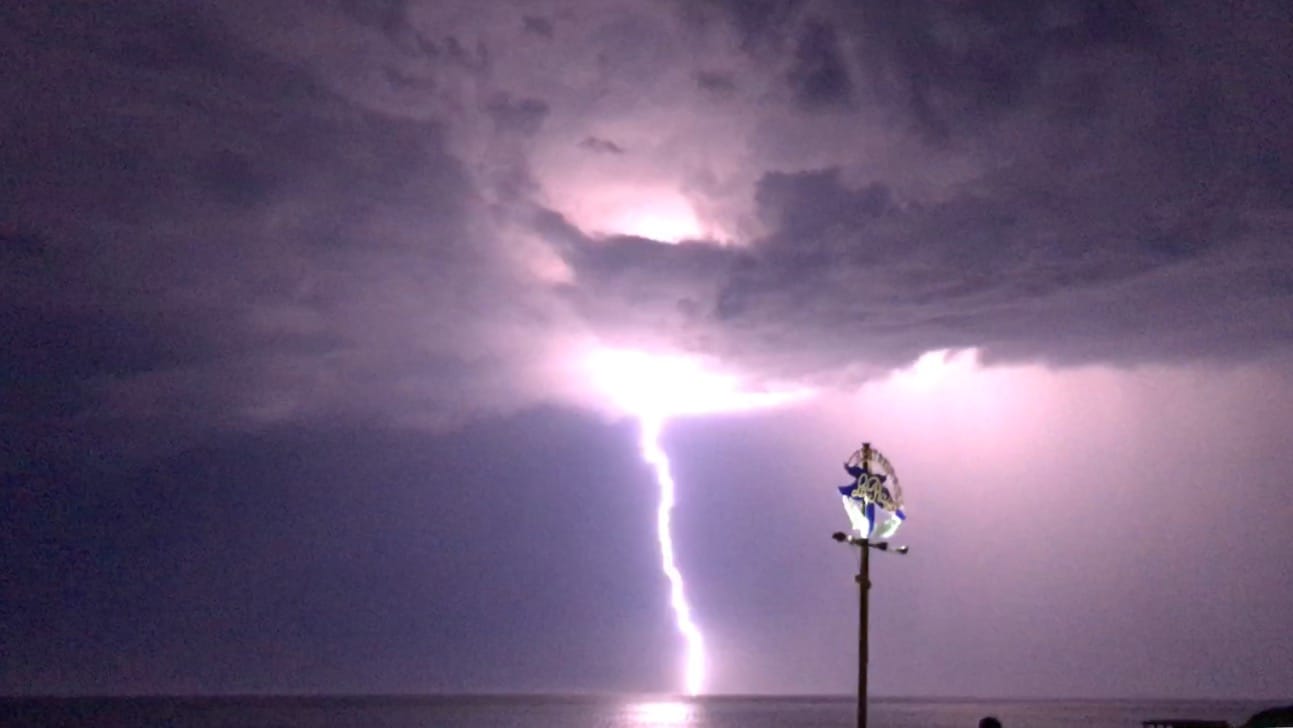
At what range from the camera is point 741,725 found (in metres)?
194

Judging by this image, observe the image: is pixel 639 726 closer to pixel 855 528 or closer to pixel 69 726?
pixel 69 726

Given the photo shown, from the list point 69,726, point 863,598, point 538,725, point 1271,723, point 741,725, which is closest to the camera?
point 863,598

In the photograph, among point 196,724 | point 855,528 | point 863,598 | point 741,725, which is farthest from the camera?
point 741,725

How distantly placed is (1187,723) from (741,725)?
6865 inches

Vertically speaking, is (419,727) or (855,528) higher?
(855,528)

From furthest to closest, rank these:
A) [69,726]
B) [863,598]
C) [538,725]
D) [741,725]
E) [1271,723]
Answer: [741,725], [538,725], [69,726], [1271,723], [863,598]

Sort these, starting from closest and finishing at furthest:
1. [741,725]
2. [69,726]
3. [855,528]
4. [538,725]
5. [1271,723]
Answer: [1271,723]
[855,528]
[69,726]
[538,725]
[741,725]

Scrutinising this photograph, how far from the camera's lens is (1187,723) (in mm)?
27500

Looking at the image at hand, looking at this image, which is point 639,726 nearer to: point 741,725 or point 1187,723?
point 741,725

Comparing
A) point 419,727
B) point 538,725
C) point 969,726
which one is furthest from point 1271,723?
point 969,726

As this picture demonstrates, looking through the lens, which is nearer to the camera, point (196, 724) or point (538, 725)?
point (196, 724)

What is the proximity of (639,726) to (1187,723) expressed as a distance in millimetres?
167636

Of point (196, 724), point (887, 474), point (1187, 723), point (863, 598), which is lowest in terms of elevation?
point (196, 724)

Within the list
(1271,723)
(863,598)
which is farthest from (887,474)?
(1271,723)
